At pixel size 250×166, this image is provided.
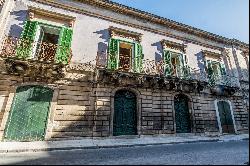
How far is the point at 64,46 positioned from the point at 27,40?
166 centimetres

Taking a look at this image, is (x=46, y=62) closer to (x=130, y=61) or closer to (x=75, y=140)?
(x=75, y=140)

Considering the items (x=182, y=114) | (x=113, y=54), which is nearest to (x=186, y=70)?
(x=182, y=114)

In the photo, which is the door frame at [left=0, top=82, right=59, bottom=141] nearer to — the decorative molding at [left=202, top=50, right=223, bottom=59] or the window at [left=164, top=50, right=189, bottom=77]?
the window at [left=164, top=50, right=189, bottom=77]

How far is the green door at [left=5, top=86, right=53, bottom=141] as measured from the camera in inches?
333

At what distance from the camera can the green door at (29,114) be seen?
845 cm

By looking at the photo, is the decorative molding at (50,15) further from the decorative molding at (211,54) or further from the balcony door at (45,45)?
the decorative molding at (211,54)

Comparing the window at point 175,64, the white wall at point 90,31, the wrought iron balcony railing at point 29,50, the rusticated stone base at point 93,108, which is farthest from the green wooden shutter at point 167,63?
the wrought iron balcony railing at point 29,50

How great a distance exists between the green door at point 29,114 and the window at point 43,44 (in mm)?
1610

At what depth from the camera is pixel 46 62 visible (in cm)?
882

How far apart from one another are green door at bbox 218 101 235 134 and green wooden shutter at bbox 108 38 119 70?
7.78 meters

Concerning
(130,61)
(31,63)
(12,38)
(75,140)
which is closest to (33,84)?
(31,63)

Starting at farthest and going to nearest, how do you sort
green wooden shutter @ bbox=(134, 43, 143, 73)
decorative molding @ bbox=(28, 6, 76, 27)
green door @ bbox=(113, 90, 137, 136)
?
green wooden shutter @ bbox=(134, 43, 143, 73) < green door @ bbox=(113, 90, 137, 136) < decorative molding @ bbox=(28, 6, 76, 27)

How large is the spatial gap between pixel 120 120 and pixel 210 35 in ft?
32.9

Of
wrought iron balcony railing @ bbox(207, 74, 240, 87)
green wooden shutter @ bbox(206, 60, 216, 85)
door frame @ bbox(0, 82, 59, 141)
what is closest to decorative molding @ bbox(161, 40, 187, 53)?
green wooden shutter @ bbox(206, 60, 216, 85)
